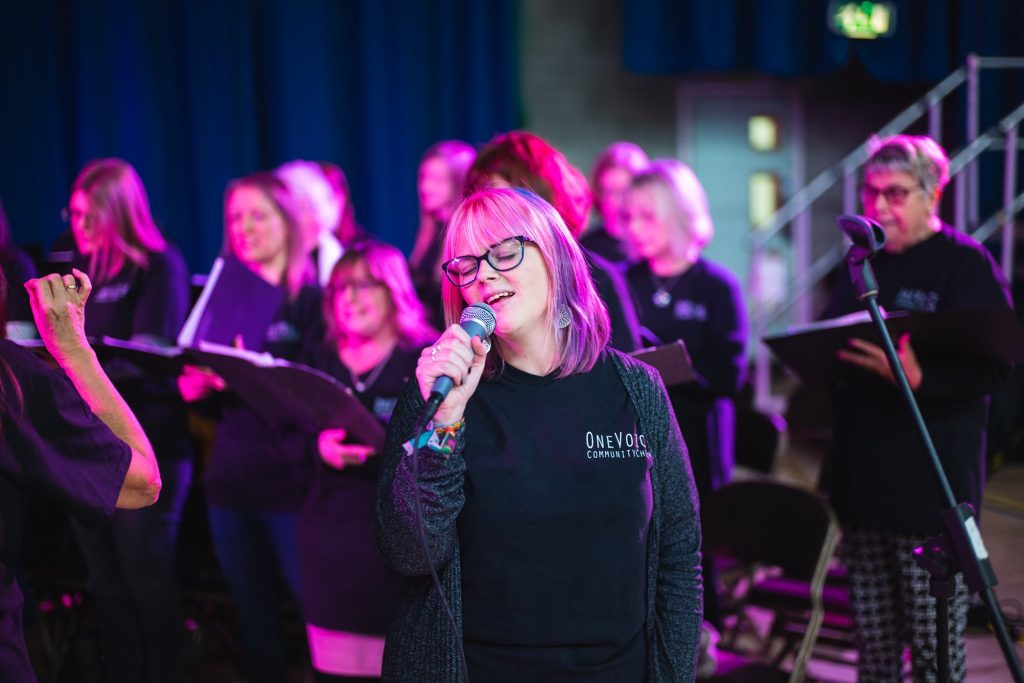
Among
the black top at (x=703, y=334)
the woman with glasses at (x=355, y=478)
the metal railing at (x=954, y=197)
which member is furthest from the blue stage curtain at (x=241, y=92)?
the black top at (x=703, y=334)

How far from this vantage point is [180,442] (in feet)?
10.2

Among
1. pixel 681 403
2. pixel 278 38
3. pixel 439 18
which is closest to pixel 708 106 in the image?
pixel 439 18

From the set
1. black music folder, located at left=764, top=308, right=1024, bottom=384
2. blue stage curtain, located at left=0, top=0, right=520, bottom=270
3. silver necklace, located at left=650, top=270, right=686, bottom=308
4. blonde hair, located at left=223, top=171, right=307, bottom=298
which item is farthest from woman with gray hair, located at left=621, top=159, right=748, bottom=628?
blue stage curtain, located at left=0, top=0, right=520, bottom=270

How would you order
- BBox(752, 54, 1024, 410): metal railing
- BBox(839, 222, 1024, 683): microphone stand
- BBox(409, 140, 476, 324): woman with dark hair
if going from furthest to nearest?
BBox(752, 54, 1024, 410): metal railing < BBox(409, 140, 476, 324): woman with dark hair < BBox(839, 222, 1024, 683): microphone stand

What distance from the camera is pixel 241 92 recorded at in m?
5.73

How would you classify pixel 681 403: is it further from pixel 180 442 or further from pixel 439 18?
pixel 439 18

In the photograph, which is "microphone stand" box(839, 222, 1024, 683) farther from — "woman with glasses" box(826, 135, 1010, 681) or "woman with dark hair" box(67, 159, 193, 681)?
"woman with dark hair" box(67, 159, 193, 681)

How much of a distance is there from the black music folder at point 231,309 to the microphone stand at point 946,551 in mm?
1836

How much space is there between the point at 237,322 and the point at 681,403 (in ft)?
4.63

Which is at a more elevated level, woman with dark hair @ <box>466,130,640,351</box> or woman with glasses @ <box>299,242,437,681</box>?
woman with dark hair @ <box>466,130,640,351</box>

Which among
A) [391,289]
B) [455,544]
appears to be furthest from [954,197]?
[455,544]

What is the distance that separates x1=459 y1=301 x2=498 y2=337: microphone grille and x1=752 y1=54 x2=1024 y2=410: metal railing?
4664 mm

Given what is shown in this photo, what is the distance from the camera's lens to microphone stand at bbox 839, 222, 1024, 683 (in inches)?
67.1

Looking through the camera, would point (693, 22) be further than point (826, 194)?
No
